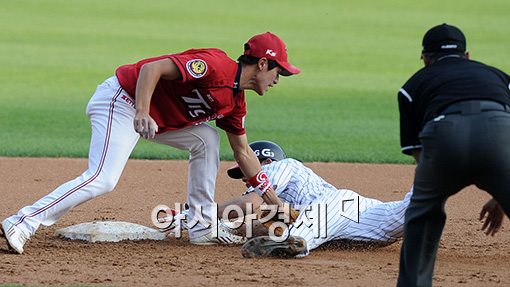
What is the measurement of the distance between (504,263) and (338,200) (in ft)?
4.13

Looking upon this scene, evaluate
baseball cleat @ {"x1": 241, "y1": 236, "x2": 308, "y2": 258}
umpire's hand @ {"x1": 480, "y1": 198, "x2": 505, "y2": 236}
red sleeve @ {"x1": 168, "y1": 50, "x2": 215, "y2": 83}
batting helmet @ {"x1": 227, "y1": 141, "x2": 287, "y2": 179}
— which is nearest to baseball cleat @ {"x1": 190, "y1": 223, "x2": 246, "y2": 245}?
batting helmet @ {"x1": 227, "y1": 141, "x2": 287, "y2": 179}

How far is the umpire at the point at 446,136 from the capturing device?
14.6ft

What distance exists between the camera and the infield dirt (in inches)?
218

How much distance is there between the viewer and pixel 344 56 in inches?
786

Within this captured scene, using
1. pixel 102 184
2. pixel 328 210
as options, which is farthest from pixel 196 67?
pixel 328 210

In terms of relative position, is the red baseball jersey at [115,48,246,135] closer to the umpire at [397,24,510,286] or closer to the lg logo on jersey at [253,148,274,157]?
the lg logo on jersey at [253,148,274,157]

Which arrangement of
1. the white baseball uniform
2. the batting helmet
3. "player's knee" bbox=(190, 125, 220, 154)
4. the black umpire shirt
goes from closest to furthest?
the black umpire shirt → the white baseball uniform → "player's knee" bbox=(190, 125, 220, 154) → the batting helmet

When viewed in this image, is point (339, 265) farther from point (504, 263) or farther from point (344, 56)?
point (344, 56)

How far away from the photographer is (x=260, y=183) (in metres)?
6.58

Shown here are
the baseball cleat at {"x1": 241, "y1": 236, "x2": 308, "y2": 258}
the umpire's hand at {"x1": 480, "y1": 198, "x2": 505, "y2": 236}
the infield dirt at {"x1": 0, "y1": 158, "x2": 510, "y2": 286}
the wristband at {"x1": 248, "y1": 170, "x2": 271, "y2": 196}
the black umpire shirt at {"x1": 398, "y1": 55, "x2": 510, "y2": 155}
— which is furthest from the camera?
the wristband at {"x1": 248, "y1": 170, "x2": 271, "y2": 196}

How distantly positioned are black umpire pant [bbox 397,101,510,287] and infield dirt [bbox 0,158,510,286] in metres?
0.80

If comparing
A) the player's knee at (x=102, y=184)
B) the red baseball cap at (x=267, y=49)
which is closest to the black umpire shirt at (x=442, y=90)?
the red baseball cap at (x=267, y=49)

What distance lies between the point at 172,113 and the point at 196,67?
566 mm

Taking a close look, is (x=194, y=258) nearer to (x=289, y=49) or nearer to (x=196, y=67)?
(x=196, y=67)
